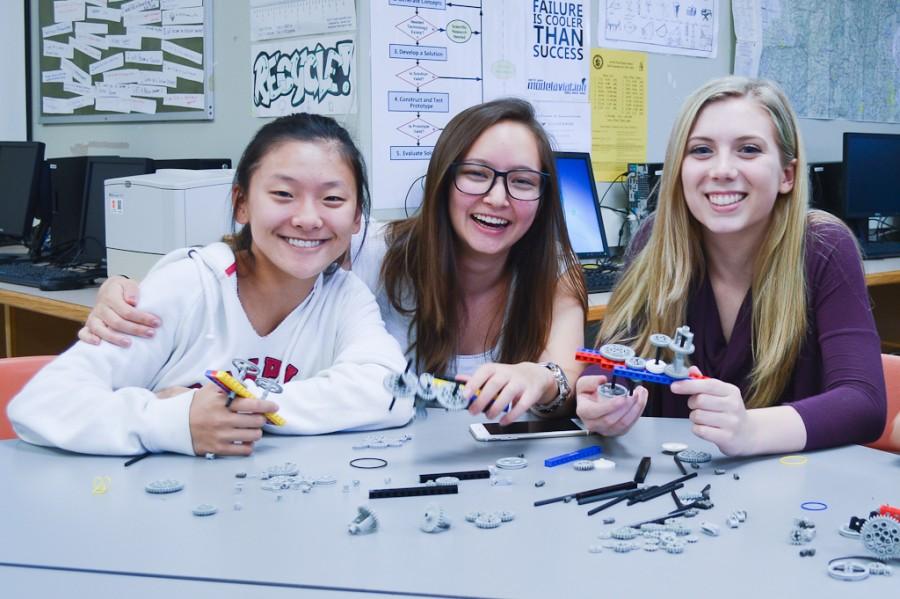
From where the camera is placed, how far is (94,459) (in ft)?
3.97

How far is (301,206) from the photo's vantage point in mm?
1550

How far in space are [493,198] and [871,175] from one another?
2691mm

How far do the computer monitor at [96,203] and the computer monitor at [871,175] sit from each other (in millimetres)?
2814

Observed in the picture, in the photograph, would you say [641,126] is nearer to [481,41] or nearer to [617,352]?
[481,41]

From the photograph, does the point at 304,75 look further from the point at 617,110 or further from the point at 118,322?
the point at 118,322

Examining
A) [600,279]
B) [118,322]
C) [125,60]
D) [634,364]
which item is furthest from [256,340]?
[125,60]

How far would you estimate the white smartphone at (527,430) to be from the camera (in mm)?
1354

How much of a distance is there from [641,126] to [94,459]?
277 cm

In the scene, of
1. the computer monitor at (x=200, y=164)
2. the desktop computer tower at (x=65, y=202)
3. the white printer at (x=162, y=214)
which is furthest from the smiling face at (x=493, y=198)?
the desktop computer tower at (x=65, y=202)

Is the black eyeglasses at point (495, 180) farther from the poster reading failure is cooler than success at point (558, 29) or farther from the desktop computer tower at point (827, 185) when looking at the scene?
the desktop computer tower at point (827, 185)

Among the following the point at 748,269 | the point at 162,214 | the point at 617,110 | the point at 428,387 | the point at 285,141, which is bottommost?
the point at 428,387

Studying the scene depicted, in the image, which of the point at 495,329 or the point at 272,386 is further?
the point at 495,329

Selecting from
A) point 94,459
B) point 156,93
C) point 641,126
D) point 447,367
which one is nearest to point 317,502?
point 94,459

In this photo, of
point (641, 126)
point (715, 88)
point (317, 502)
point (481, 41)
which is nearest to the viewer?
point (317, 502)
